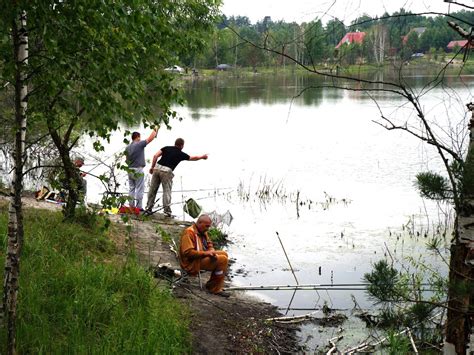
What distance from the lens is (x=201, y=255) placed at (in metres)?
8.39

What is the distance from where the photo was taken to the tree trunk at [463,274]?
362 cm

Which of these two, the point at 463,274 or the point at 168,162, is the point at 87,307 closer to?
the point at 463,274

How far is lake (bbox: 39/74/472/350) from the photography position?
9.91 meters

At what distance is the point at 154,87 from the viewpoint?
611cm

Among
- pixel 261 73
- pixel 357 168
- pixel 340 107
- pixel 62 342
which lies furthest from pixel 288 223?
pixel 261 73

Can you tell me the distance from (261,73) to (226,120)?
48248 mm

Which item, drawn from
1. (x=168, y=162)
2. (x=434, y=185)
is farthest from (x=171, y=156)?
(x=434, y=185)

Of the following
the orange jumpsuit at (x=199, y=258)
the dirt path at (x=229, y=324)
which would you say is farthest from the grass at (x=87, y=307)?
the orange jumpsuit at (x=199, y=258)

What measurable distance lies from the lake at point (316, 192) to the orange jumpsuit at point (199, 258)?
1233 millimetres

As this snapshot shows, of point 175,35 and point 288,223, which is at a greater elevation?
point 175,35

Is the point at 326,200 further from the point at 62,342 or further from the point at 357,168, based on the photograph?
the point at 62,342

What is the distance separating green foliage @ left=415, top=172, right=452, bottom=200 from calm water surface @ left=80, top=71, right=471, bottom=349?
2.33 feet

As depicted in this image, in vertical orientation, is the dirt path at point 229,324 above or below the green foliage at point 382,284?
below

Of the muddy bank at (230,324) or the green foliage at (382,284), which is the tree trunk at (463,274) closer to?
the green foliage at (382,284)
